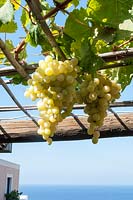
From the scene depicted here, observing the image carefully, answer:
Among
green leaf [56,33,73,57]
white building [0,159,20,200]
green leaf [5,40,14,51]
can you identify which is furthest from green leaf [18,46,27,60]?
white building [0,159,20,200]

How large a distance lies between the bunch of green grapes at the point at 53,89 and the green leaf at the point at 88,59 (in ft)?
0.44

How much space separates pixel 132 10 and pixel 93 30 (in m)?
0.20

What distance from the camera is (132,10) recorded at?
1235mm

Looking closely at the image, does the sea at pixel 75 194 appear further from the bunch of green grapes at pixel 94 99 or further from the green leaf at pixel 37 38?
the bunch of green grapes at pixel 94 99

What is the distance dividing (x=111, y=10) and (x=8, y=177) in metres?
18.0

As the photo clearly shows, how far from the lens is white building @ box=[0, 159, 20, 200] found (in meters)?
17.8

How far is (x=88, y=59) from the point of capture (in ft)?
4.47

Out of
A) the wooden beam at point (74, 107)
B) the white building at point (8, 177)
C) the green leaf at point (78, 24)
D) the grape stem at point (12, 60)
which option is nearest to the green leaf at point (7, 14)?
the green leaf at point (78, 24)

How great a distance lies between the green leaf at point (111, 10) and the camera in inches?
48.4

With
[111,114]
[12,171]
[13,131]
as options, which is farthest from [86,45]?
[12,171]

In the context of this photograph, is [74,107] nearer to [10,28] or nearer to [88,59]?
[10,28]

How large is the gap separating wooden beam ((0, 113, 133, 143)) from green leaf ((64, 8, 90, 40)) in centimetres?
229

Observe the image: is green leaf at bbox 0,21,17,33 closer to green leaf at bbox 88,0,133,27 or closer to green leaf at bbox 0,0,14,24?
green leaf at bbox 0,0,14,24

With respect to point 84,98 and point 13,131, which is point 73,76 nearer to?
point 84,98
